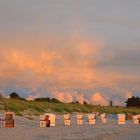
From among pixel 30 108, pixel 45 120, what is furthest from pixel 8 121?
pixel 30 108

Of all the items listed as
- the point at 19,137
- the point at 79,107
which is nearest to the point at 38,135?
the point at 19,137

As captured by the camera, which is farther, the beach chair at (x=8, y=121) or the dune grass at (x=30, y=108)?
the dune grass at (x=30, y=108)

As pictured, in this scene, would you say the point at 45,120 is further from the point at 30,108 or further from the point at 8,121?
the point at 30,108

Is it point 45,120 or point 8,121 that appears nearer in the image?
point 8,121

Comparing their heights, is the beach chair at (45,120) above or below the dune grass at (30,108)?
below

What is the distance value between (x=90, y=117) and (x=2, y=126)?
12227mm

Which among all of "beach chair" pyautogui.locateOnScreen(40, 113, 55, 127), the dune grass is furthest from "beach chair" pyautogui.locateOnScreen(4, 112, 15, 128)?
the dune grass

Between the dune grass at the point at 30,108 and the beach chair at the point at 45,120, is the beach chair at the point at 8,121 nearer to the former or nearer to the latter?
the beach chair at the point at 45,120

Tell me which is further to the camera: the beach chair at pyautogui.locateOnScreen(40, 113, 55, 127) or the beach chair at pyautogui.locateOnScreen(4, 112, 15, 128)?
the beach chair at pyautogui.locateOnScreen(40, 113, 55, 127)

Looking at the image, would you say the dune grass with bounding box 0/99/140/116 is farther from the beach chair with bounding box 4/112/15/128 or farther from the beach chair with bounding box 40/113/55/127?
the beach chair with bounding box 4/112/15/128

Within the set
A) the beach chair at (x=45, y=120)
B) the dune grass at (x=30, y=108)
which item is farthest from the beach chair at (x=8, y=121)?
the dune grass at (x=30, y=108)

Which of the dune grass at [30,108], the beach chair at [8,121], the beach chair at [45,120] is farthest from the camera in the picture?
the dune grass at [30,108]

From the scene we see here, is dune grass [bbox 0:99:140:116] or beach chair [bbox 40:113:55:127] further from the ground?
dune grass [bbox 0:99:140:116]

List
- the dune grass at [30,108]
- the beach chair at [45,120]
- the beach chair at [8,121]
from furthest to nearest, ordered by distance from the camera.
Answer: the dune grass at [30,108] → the beach chair at [45,120] → the beach chair at [8,121]
